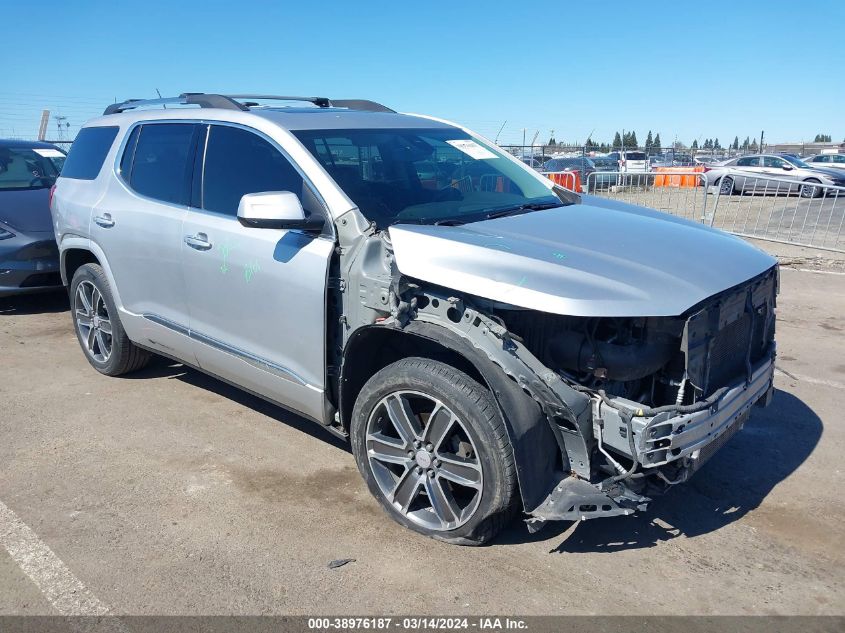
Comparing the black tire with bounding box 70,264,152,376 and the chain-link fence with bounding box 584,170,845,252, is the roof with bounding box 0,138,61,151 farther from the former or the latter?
the chain-link fence with bounding box 584,170,845,252

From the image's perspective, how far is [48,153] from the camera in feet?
29.2

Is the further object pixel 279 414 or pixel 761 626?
pixel 279 414

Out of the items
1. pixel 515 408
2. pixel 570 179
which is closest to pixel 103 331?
pixel 515 408

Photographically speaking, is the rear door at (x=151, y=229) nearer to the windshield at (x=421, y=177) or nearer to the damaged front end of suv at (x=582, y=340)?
the windshield at (x=421, y=177)

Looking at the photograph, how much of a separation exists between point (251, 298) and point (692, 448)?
2331 millimetres

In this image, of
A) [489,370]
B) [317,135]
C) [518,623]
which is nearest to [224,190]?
[317,135]

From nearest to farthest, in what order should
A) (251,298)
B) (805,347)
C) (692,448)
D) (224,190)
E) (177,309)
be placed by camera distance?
(692,448) < (251,298) < (224,190) < (177,309) < (805,347)

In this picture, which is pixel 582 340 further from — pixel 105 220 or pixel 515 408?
pixel 105 220

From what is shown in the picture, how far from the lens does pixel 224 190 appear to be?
420cm

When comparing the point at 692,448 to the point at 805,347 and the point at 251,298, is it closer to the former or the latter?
the point at 251,298

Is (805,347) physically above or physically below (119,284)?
below

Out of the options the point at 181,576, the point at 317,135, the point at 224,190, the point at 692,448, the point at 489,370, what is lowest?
the point at 181,576

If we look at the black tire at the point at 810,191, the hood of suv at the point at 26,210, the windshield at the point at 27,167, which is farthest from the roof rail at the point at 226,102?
the black tire at the point at 810,191

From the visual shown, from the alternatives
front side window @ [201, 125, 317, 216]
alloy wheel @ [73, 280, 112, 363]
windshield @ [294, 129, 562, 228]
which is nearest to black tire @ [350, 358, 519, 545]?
windshield @ [294, 129, 562, 228]
